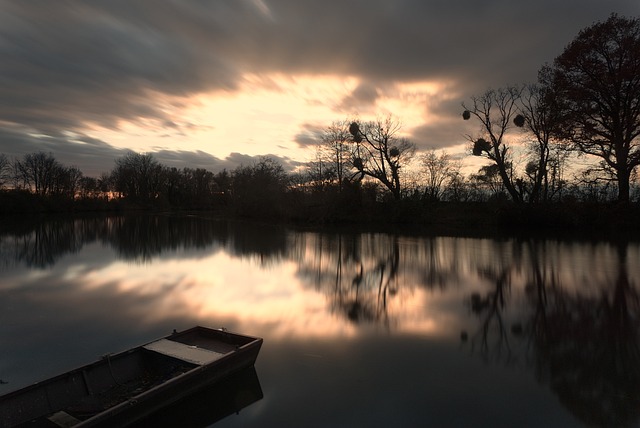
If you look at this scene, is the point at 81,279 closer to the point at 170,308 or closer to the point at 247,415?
the point at 170,308

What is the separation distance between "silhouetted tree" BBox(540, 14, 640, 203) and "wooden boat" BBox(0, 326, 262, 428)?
28.7 m

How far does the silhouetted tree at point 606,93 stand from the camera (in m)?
24.6

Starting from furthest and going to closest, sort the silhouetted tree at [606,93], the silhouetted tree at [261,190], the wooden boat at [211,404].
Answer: the silhouetted tree at [261,190]
the silhouetted tree at [606,93]
the wooden boat at [211,404]

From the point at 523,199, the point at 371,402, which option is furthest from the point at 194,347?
the point at 523,199

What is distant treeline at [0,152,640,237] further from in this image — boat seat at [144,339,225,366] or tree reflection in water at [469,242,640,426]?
boat seat at [144,339,225,366]

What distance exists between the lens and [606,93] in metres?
25.4

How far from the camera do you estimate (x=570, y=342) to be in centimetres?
672

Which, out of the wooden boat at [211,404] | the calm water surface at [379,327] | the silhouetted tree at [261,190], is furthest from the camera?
the silhouetted tree at [261,190]

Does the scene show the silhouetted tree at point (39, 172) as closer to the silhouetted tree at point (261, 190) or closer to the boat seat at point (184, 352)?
the silhouetted tree at point (261, 190)

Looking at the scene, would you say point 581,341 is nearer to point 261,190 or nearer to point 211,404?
point 211,404

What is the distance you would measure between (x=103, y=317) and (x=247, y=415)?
18.2 ft

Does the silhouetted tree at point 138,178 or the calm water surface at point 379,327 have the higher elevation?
the silhouetted tree at point 138,178

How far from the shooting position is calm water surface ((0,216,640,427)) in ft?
15.5

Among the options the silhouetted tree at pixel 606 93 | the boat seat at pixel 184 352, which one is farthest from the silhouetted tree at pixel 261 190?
the boat seat at pixel 184 352
